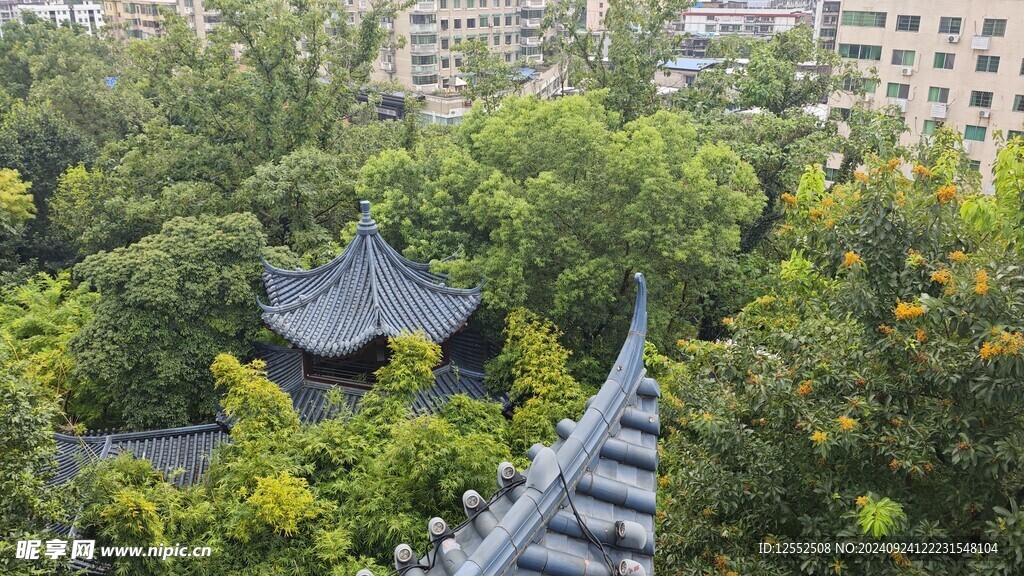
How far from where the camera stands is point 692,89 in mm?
24953

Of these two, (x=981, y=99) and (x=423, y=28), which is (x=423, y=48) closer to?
(x=423, y=28)

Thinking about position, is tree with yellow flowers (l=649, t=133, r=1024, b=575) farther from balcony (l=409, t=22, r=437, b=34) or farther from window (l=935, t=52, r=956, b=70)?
balcony (l=409, t=22, r=437, b=34)

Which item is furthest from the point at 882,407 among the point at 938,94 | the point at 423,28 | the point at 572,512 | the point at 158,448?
the point at 423,28

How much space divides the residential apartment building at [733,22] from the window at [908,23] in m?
40.3

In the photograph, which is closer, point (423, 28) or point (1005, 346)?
point (1005, 346)

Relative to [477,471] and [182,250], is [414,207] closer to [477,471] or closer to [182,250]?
[182,250]

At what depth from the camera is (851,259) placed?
21.8 ft

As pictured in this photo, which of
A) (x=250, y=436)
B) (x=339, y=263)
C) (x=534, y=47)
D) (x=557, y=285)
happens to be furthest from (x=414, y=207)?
(x=534, y=47)

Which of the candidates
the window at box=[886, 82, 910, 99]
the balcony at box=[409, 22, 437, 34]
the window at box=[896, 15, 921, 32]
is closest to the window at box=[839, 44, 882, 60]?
the window at box=[896, 15, 921, 32]

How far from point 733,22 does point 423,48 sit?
34.9m

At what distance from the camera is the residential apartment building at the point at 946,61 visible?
25938 mm

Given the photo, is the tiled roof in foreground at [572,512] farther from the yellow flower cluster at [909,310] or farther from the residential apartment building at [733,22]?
the residential apartment building at [733,22]

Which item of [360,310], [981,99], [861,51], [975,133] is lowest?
[360,310]
